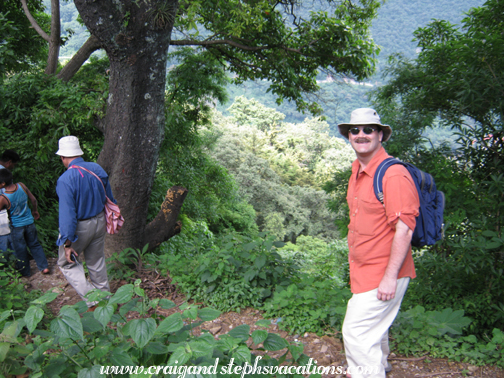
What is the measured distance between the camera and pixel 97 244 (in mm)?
3484

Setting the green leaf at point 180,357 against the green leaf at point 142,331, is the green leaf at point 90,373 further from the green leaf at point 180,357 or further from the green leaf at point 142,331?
the green leaf at point 180,357

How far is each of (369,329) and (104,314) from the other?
4.67 ft

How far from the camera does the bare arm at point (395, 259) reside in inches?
79.6

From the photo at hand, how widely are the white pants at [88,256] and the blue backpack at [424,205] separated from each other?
2.45 meters

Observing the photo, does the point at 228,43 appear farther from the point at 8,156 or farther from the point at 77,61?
the point at 8,156

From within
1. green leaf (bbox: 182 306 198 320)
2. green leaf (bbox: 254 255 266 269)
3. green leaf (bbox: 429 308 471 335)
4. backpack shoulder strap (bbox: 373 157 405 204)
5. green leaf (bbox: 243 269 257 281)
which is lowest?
green leaf (bbox: 429 308 471 335)

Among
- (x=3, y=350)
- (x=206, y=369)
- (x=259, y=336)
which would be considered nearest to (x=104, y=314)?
(x=3, y=350)

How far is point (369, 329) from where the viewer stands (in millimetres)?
2148

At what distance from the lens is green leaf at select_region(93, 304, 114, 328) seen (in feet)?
5.40

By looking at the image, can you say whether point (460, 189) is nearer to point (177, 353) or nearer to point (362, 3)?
point (177, 353)

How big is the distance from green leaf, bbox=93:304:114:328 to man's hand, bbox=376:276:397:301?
4.55ft

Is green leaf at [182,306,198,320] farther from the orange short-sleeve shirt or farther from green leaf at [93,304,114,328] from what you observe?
the orange short-sleeve shirt

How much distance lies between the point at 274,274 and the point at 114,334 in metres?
2.12

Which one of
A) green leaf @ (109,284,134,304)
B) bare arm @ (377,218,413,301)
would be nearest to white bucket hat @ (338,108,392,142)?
bare arm @ (377,218,413,301)
